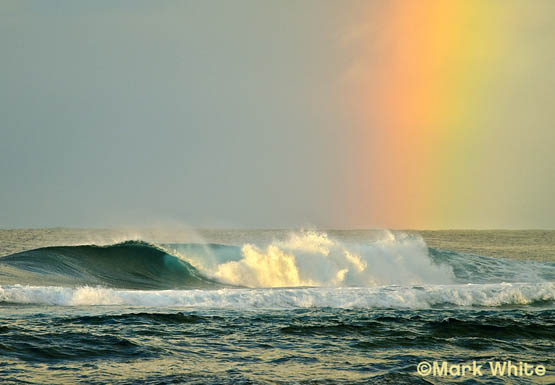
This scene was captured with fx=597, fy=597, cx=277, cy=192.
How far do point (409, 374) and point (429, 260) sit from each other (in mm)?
21748

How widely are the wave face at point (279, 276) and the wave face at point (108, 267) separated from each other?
41 millimetres

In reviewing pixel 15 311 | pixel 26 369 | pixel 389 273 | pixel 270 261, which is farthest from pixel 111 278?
pixel 26 369

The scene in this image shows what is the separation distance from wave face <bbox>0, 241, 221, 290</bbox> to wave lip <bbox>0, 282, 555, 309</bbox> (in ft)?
13.0

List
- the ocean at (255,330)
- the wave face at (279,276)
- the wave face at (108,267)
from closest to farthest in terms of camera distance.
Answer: the ocean at (255,330) → the wave face at (279,276) → the wave face at (108,267)

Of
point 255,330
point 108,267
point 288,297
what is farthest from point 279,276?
point 255,330

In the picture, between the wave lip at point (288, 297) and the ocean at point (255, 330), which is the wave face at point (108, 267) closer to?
the ocean at point (255, 330)

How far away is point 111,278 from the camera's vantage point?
2288cm

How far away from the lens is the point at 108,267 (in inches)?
971

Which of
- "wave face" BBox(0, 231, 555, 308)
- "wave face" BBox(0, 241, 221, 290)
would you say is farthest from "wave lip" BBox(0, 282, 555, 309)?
"wave face" BBox(0, 241, 221, 290)

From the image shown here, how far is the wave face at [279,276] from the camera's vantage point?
15656 mm

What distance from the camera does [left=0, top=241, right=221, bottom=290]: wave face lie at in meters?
21.1

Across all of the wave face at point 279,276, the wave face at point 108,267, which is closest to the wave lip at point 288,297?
the wave face at point 279,276

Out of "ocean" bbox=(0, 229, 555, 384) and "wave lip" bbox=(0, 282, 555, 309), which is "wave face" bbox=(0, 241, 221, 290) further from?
"wave lip" bbox=(0, 282, 555, 309)

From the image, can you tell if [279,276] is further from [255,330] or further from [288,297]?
[255,330]
